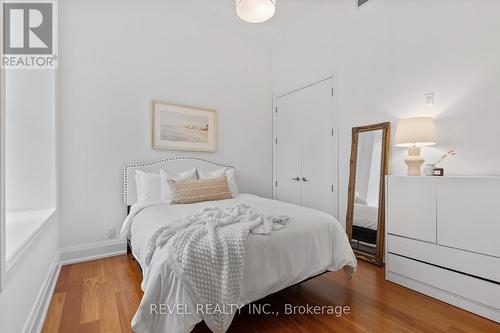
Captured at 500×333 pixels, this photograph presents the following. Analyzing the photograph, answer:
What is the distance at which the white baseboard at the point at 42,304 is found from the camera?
149cm

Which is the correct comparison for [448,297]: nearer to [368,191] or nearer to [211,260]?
[368,191]

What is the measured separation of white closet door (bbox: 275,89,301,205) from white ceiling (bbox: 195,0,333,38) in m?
1.16

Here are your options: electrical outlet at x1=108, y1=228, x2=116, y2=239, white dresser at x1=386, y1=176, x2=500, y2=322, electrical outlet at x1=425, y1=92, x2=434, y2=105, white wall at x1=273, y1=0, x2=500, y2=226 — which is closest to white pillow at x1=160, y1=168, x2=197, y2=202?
electrical outlet at x1=108, y1=228, x2=116, y2=239

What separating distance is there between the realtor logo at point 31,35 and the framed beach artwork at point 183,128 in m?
1.19

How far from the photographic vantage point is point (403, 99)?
8.61 ft

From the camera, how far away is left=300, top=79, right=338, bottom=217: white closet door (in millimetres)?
3350

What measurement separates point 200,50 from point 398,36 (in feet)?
8.60

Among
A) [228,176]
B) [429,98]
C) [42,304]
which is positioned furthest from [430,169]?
[42,304]

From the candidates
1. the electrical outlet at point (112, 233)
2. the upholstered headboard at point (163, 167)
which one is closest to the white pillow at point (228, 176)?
the upholstered headboard at point (163, 167)

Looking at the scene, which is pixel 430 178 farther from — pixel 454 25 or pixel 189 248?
pixel 189 248

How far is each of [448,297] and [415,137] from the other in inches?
53.5

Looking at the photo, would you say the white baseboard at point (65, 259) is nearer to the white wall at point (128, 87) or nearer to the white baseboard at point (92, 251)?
the white baseboard at point (92, 251)

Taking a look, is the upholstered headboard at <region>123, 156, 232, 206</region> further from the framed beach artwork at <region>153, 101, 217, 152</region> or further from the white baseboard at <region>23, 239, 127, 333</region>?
the white baseboard at <region>23, 239, 127, 333</region>

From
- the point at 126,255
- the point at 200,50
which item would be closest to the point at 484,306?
the point at 126,255
